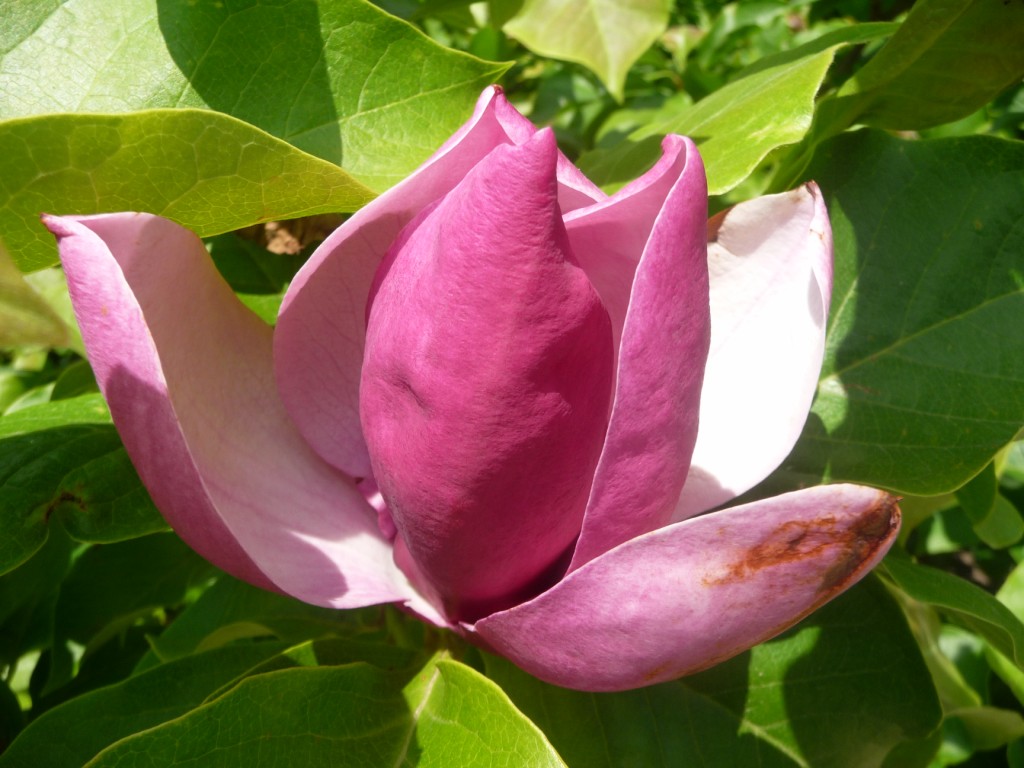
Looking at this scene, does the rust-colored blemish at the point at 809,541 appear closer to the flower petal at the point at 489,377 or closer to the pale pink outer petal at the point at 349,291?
the flower petal at the point at 489,377

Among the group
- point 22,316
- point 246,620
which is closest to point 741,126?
point 22,316

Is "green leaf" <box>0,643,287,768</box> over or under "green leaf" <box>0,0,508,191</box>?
under

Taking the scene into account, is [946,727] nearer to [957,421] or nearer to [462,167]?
[957,421]

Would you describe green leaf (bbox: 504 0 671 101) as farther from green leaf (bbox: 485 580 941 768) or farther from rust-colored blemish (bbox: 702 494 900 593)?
rust-colored blemish (bbox: 702 494 900 593)

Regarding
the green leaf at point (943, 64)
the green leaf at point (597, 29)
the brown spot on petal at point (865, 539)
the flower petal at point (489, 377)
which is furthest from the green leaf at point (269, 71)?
the green leaf at point (597, 29)

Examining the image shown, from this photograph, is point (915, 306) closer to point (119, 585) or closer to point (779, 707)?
point (779, 707)

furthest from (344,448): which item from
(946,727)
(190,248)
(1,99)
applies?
(946,727)

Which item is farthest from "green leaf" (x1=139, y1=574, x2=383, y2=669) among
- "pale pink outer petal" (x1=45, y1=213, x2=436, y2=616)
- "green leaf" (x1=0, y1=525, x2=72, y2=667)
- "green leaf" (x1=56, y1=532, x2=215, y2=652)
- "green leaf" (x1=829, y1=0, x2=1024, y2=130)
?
"green leaf" (x1=829, y1=0, x2=1024, y2=130)
